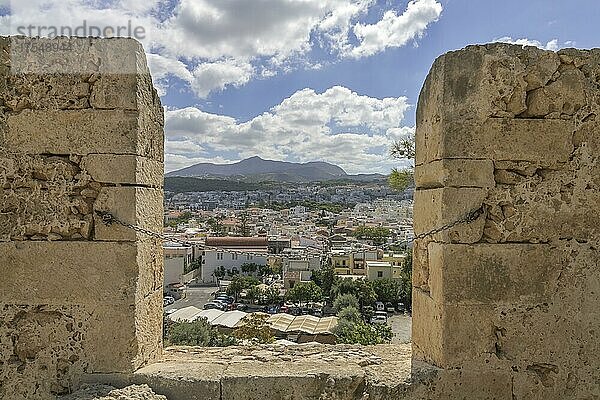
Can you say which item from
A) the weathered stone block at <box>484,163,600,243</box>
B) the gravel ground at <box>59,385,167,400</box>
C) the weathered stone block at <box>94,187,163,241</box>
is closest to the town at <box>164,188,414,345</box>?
the weathered stone block at <box>94,187,163,241</box>

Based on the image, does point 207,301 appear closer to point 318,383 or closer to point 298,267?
point 298,267

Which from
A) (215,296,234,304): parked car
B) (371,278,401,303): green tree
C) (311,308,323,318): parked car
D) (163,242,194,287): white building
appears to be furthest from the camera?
(215,296,234,304): parked car

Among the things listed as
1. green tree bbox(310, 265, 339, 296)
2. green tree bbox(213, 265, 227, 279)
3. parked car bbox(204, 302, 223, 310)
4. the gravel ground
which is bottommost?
parked car bbox(204, 302, 223, 310)

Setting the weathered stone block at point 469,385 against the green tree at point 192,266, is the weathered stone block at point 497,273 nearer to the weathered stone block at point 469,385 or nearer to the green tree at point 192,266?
the weathered stone block at point 469,385

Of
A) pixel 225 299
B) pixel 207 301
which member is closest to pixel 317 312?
pixel 225 299

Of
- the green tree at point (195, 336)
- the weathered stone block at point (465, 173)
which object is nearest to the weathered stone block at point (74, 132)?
the weathered stone block at point (465, 173)

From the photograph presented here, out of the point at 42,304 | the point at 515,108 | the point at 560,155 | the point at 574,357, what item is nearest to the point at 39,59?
the point at 42,304

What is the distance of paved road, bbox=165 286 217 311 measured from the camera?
18419 millimetres

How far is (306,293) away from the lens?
56.4ft

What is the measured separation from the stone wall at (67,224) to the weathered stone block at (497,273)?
1.95 meters

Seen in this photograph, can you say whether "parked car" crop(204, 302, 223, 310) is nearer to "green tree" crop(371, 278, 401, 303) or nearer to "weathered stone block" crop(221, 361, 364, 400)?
"green tree" crop(371, 278, 401, 303)

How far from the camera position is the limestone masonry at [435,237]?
3346mm

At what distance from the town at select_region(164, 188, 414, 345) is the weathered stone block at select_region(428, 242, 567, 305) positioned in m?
1.40

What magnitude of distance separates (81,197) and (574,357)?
128 inches
